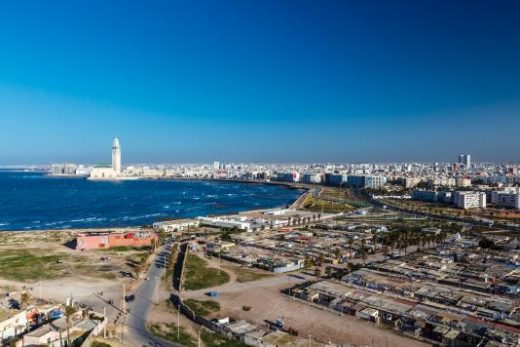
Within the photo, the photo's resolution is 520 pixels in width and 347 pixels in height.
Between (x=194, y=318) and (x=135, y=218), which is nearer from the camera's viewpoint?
(x=194, y=318)

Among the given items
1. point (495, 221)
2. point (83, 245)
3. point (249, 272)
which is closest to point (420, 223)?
point (495, 221)

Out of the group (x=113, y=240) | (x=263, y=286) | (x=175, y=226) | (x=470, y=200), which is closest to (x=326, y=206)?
(x=470, y=200)

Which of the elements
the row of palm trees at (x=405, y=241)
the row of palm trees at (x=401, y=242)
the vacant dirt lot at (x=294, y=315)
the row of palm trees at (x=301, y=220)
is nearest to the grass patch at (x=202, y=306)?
the vacant dirt lot at (x=294, y=315)

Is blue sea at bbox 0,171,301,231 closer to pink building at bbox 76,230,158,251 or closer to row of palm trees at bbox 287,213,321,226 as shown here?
row of palm trees at bbox 287,213,321,226

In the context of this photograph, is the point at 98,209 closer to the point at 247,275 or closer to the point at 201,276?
the point at 201,276

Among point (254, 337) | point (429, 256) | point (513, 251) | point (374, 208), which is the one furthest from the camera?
point (374, 208)

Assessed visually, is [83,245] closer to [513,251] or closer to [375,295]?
[375,295]

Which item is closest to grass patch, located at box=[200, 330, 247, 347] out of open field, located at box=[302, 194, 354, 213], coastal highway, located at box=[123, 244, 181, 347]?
coastal highway, located at box=[123, 244, 181, 347]

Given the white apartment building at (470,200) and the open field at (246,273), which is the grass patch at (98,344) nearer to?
the open field at (246,273)
